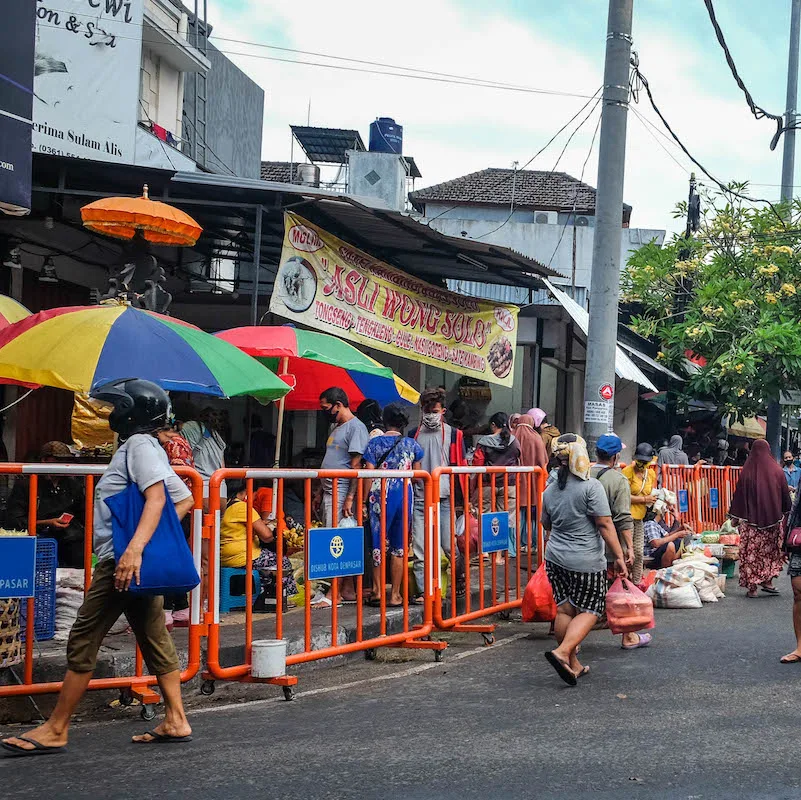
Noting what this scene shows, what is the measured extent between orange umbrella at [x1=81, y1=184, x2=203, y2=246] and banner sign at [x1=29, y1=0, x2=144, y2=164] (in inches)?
323

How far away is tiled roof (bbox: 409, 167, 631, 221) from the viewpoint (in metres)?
38.4

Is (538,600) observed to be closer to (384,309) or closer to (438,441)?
(438,441)

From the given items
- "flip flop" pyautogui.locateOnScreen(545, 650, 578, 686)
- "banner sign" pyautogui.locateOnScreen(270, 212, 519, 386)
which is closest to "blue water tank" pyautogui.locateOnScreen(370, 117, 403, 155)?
"banner sign" pyautogui.locateOnScreen(270, 212, 519, 386)

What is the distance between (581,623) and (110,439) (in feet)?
17.7

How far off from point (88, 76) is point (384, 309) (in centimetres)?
787

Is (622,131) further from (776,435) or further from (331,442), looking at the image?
(776,435)

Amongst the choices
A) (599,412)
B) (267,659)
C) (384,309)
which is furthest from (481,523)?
(384,309)

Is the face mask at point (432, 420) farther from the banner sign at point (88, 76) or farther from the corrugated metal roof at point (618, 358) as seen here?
the banner sign at point (88, 76)

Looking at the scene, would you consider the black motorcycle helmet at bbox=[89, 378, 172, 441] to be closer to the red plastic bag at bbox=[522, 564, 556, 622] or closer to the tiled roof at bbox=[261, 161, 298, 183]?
the red plastic bag at bbox=[522, 564, 556, 622]

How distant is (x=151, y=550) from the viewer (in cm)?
503

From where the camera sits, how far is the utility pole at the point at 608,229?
38.1ft

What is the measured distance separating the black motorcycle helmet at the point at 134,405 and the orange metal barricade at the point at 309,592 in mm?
1021

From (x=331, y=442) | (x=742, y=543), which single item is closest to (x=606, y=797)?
(x=331, y=442)

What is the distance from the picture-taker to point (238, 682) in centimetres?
652
